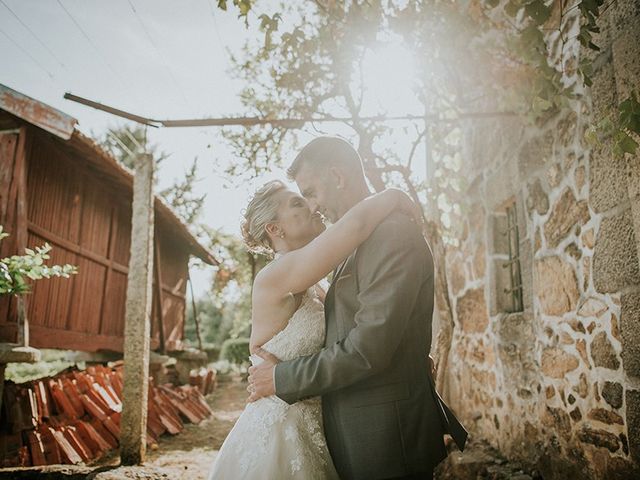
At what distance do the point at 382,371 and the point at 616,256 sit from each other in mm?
2075

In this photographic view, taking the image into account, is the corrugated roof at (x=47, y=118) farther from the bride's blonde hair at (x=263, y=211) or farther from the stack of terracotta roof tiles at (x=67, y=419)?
the bride's blonde hair at (x=263, y=211)

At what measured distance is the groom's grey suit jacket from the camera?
1598 millimetres

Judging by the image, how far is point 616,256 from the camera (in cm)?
292

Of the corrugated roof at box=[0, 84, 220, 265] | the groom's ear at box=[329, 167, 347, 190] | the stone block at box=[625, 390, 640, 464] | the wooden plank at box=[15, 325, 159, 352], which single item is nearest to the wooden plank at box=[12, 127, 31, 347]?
the wooden plank at box=[15, 325, 159, 352]

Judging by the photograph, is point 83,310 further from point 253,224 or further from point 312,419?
point 312,419

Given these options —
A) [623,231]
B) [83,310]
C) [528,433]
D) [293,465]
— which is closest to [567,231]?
[623,231]

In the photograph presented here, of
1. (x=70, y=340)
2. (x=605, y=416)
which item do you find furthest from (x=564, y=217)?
(x=70, y=340)

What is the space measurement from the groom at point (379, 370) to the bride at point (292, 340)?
75 millimetres

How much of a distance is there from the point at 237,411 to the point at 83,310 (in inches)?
182

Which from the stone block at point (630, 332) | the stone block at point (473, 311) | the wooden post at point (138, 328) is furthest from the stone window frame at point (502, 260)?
the wooden post at point (138, 328)

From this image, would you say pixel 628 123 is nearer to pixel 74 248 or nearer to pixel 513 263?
pixel 513 263

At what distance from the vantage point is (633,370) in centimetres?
274

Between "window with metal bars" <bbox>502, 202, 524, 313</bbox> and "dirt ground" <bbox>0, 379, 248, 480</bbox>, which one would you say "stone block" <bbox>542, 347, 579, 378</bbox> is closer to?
"window with metal bars" <bbox>502, 202, 524, 313</bbox>

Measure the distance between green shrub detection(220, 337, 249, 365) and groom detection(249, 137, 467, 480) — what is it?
20.3 metres
